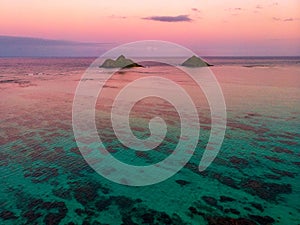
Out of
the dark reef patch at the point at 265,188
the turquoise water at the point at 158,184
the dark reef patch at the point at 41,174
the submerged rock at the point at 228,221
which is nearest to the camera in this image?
the submerged rock at the point at 228,221

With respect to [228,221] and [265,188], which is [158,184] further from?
[265,188]

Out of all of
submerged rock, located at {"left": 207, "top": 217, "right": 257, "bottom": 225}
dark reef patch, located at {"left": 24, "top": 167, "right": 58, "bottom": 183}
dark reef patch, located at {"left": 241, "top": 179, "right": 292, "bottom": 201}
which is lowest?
dark reef patch, located at {"left": 24, "top": 167, "right": 58, "bottom": 183}

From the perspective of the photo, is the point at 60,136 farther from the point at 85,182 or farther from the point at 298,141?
the point at 298,141

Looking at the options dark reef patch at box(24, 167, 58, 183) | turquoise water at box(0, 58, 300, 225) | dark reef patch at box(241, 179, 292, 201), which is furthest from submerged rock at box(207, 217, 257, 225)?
dark reef patch at box(24, 167, 58, 183)

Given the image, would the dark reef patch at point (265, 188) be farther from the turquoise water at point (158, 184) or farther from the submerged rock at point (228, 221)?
the submerged rock at point (228, 221)

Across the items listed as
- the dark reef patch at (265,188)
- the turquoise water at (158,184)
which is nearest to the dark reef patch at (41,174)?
the turquoise water at (158,184)

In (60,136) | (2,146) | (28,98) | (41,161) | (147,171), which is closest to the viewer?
(147,171)

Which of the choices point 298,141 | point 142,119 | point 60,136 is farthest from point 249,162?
point 60,136

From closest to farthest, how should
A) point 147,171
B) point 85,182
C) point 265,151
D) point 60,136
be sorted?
point 85,182 → point 147,171 → point 265,151 → point 60,136

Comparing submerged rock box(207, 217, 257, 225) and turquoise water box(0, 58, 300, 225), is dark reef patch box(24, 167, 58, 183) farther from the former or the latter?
submerged rock box(207, 217, 257, 225)

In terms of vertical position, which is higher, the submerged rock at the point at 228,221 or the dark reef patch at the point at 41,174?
the submerged rock at the point at 228,221

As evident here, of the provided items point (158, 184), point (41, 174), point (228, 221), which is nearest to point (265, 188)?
point (228, 221)
